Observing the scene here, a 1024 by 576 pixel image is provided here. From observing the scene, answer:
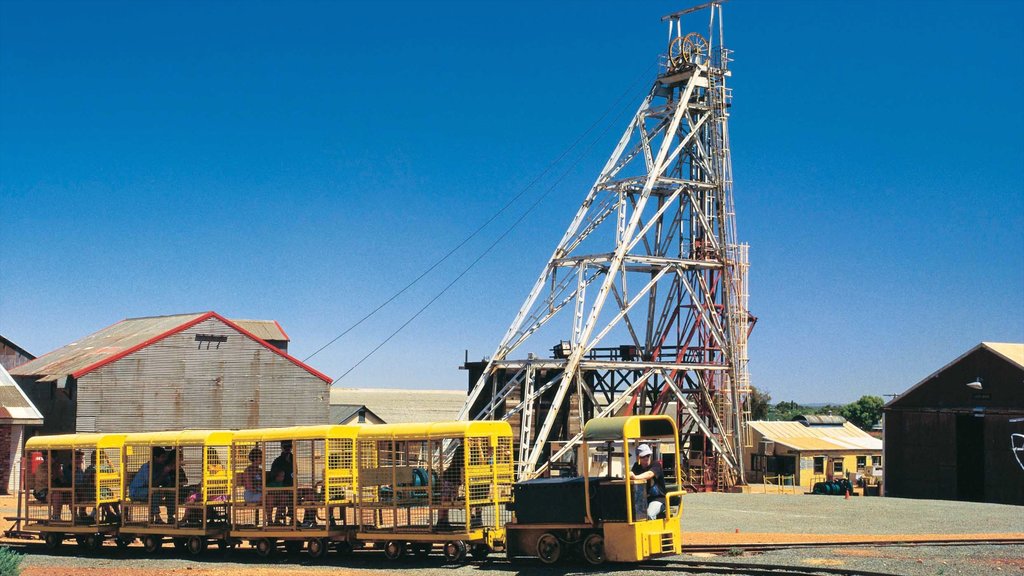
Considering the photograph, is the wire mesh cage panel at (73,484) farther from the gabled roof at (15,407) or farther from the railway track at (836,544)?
the gabled roof at (15,407)

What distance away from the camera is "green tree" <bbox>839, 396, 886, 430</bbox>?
136 m

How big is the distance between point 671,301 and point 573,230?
224 inches

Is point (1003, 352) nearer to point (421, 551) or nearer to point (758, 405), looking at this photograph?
point (421, 551)

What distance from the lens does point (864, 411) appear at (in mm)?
142250

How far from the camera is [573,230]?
47906 mm

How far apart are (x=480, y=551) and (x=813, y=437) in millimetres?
41771

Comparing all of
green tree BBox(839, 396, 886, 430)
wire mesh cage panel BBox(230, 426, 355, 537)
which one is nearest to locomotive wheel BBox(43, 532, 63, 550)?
wire mesh cage panel BBox(230, 426, 355, 537)

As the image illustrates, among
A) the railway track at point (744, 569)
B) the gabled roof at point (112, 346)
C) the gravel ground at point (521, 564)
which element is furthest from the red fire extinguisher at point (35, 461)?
the gabled roof at point (112, 346)

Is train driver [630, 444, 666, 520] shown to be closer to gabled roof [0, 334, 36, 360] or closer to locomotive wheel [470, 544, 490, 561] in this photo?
locomotive wheel [470, 544, 490, 561]

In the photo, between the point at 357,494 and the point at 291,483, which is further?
the point at 291,483

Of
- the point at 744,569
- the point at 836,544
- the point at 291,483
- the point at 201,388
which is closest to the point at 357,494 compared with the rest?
the point at 291,483

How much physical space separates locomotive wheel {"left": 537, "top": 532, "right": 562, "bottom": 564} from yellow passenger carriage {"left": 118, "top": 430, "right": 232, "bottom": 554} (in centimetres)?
740

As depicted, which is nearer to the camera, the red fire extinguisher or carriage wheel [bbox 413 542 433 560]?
carriage wheel [bbox 413 542 433 560]

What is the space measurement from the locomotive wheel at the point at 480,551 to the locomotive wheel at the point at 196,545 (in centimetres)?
598
